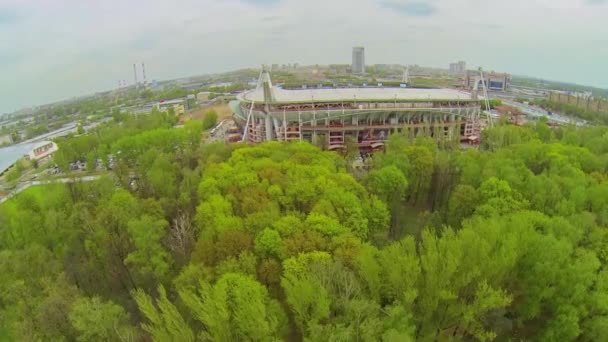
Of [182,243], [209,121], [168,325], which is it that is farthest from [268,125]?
[168,325]

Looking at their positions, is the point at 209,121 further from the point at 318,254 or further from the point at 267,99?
the point at 318,254

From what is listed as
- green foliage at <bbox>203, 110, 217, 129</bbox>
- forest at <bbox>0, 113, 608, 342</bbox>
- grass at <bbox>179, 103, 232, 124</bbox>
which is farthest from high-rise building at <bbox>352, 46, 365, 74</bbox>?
forest at <bbox>0, 113, 608, 342</bbox>

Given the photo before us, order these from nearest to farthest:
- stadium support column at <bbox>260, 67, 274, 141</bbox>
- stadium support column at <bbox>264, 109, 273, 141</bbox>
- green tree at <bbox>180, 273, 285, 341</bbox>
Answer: green tree at <bbox>180, 273, 285, 341</bbox> < stadium support column at <bbox>260, 67, 274, 141</bbox> < stadium support column at <bbox>264, 109, 273, 141</bbox>

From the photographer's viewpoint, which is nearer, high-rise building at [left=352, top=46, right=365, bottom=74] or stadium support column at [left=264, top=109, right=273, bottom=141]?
stadium support column at [left=264, top=109, right=273, bottom=141]

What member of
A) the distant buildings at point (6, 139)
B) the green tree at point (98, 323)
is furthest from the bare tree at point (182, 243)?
the distant buildings at point (6, 139)

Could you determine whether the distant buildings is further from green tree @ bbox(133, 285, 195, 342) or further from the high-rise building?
the high-rise building

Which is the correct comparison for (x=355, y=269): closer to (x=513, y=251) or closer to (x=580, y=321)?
(x=513, y=251)

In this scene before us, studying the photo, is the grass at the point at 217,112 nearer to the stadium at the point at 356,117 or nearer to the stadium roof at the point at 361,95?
the stadium roof at the point at 361,95
